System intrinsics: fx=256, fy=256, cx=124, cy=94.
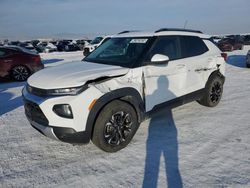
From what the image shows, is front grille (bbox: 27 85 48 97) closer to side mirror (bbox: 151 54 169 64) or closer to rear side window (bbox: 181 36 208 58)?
side mirror (bbox: 151 54 169 64)

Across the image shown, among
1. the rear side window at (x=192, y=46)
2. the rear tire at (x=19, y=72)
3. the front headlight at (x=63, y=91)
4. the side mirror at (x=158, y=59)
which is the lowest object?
the rear tire at (x=19, y=72)

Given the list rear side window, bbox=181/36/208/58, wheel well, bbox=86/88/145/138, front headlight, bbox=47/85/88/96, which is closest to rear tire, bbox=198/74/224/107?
rear side window, bbox=181/36/208/58

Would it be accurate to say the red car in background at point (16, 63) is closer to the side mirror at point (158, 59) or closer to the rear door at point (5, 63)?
the rear door at point (5, 63)

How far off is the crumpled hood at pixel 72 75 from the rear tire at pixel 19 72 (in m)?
6.91

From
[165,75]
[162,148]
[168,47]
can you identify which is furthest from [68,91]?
[168,47]

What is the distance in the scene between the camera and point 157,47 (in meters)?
4.53

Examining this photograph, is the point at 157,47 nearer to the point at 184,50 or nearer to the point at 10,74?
the point at 184,50

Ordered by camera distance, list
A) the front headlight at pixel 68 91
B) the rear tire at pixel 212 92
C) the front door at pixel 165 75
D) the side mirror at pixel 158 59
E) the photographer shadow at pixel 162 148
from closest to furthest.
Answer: the photographer shadow at pixel 162 148 < the front headlight at pixel 68 91 < the side mirror at pixel 158 59 < the front door at pixel 165 75 < the rear tire at pixel 212 92

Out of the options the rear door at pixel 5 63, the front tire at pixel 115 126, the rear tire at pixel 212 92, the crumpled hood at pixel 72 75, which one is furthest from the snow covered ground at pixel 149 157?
the rear door at pixel 5 63

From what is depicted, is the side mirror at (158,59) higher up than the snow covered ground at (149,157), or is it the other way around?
the side mirror at (158,59)

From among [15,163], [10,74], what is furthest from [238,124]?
[10,74]

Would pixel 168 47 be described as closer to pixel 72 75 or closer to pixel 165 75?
pixel 165 75

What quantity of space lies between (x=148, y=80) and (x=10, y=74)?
7993mm

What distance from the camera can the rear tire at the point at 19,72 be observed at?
34.2ft
